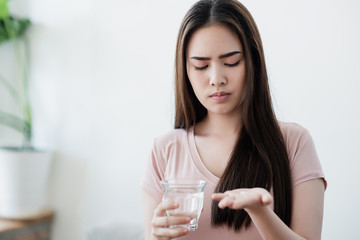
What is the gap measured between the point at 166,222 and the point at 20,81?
6.87 feet

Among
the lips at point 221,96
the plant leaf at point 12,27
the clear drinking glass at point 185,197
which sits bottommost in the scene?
the clear drinking glass at point 185,197

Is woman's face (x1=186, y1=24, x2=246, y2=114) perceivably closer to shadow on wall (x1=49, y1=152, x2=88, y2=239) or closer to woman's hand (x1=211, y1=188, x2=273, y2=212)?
woman's hand (x1=211, y1=188, x2=273, y2=212)

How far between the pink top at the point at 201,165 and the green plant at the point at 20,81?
1.47 meters

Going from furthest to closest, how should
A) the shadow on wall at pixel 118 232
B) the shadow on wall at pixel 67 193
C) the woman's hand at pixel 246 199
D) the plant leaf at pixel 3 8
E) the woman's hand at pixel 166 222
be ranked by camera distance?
the shadow on wall at pixel 67 193
the plant leaf at pixel 3 8
the shadow on wall at pixel 118 232
the woman's hand at pixel 166 222
the woman's hand at pixel 246 199

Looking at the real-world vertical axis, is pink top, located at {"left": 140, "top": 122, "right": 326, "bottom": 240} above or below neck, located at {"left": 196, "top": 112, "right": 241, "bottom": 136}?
below

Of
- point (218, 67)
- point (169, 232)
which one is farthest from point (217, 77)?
point (169, 232)

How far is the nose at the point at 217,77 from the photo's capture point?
1233mm

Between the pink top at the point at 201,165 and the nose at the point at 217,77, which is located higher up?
the nose at the point at 217,77

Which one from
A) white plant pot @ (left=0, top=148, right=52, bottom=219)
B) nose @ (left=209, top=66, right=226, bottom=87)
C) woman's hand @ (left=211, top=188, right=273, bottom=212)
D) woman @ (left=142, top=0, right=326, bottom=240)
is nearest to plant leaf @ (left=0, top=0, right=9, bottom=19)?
white plant pot @ (left=0, top=148, right=52, bottom=219)

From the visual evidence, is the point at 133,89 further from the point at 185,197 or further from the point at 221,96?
the point at 185,197

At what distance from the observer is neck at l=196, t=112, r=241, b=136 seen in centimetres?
140

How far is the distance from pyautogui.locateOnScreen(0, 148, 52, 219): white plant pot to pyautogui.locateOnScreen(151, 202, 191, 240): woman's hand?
1.62 meters

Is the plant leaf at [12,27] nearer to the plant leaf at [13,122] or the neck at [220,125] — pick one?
the plant leaf at [13,122]

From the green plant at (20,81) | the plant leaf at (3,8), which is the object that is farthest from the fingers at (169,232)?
the plant leaf at (3,8)
